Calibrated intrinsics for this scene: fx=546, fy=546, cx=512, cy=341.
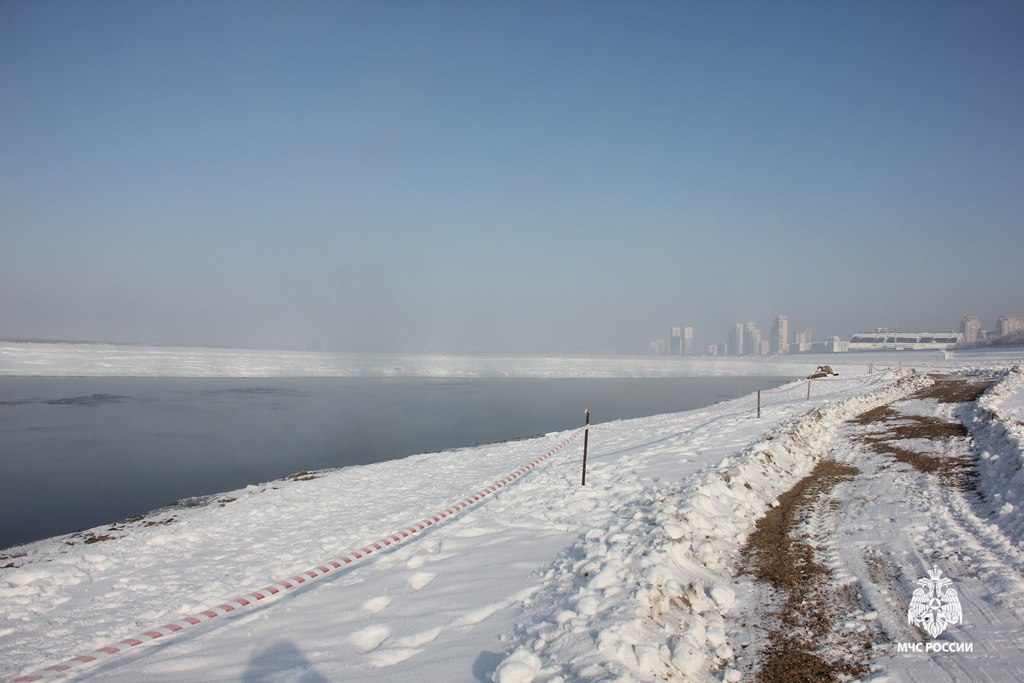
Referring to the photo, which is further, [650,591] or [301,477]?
[301,477]

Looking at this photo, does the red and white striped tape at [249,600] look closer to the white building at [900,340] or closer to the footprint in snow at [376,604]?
the footprint in snow at [376,604]

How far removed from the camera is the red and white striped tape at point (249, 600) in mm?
5328

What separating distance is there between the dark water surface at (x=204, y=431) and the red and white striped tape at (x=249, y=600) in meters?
5.58

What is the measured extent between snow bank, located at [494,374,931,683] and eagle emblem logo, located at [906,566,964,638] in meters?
1.38

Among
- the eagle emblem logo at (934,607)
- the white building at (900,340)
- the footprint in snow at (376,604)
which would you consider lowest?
the footprint in snow at (376,604)

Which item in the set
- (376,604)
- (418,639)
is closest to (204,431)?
(376,604)

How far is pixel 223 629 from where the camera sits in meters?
5.59

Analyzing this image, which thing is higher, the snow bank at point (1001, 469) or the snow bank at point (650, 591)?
the snow bank at point (1001, 469)

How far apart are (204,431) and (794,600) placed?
24.4 m

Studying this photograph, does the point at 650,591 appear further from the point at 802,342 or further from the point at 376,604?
the point at 802,342

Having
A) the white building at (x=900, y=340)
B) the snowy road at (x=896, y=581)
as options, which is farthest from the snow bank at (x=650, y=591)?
the white building at (x=900, y=340)

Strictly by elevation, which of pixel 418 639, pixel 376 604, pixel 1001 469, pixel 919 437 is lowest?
pixel 376 604

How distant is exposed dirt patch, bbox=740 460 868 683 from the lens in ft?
A: 12.4

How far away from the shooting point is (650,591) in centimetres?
473
